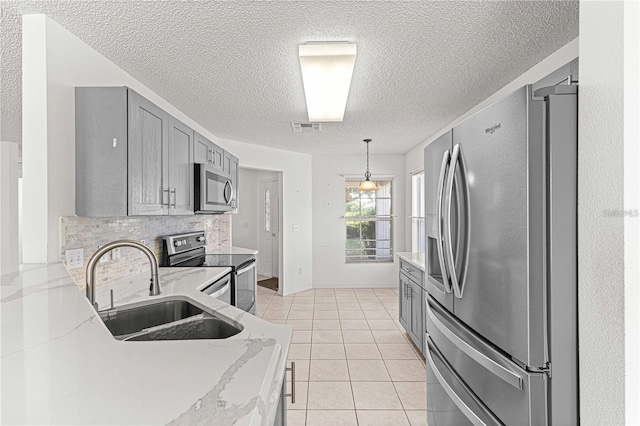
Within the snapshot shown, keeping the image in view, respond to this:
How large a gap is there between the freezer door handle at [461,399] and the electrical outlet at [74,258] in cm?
217

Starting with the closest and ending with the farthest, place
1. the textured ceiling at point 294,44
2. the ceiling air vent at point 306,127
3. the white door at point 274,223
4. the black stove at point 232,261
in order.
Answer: the textured ceiling at point 294,44
the black stove at point 232,261
the ceiling air vent at point 306,127
the white door at point 274,223

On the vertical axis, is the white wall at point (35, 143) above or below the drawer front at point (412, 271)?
above

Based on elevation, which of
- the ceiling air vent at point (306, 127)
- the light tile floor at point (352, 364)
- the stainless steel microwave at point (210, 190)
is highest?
the ceiling air vent at point (306, 127)

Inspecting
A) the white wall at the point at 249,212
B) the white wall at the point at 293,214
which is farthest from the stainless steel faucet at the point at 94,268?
the white wall at the point at 249,212

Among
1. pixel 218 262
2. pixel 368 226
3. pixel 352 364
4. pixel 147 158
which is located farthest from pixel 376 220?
pixel 147 158

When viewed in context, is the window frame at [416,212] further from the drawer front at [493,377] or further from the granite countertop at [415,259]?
the drawer front at [493,377]

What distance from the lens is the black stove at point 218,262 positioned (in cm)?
287

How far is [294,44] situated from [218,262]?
2055mm

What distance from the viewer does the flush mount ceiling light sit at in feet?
6.39

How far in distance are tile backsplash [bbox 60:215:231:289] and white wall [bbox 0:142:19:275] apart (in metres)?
2.02

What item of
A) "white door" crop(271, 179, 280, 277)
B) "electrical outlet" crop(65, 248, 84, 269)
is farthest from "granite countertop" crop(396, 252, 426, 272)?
"white door" crop(271, 179, 280, 277)

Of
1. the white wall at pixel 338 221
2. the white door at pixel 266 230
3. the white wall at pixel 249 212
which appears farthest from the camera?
the white wall at pixel 249 212

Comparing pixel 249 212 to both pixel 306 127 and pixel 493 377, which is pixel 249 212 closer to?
pixel 306 127

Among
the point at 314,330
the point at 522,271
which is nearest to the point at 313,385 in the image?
the point at 314,330
